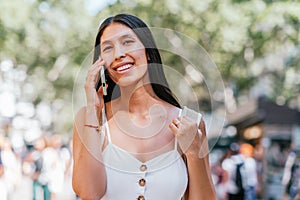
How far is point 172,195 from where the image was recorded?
8.28 feet

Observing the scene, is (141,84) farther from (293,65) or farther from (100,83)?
(293,65)

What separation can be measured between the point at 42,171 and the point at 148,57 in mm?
10537

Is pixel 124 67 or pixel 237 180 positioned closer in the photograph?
pixel 124 67

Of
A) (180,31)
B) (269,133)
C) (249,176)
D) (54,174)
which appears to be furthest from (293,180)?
(269,133)

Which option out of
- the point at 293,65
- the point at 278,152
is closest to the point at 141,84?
the point at 278,152

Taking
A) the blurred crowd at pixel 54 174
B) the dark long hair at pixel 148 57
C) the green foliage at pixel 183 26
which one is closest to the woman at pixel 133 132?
the dark long hair at pixel 148 57

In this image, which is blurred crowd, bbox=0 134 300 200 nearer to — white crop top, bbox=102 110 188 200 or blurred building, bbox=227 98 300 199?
blurred building, bbox=227 98 300 199

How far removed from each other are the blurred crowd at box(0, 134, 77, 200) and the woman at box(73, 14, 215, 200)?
30.0 ft

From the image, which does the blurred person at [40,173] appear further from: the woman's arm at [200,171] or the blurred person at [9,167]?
the woman's arm at [200,171]

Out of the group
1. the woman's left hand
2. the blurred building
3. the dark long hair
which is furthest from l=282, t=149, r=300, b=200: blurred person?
the woman's left hand

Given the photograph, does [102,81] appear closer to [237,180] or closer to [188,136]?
[188,136]

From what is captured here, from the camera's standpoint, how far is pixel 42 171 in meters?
12.9

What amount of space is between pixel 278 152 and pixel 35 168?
34.2ft

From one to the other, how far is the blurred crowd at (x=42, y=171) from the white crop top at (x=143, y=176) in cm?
920
